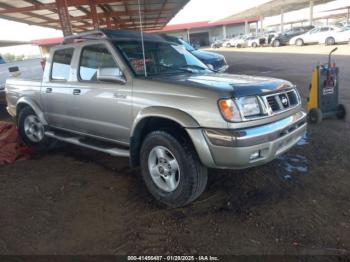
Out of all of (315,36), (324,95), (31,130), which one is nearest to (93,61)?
(31,130)

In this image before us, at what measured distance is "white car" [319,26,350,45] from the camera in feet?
88.2

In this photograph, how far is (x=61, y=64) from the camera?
4.91 m

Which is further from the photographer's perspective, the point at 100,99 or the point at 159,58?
the point at 159,58

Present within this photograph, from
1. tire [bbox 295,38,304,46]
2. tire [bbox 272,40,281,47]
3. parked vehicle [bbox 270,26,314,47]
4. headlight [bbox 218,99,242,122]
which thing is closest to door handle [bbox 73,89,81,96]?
headlight [bbox 218,99,242,122]

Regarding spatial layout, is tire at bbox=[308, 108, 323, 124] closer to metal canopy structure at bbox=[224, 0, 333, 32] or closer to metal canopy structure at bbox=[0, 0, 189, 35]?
metal canopy structure at bbox=[0, 0, 189, 35]

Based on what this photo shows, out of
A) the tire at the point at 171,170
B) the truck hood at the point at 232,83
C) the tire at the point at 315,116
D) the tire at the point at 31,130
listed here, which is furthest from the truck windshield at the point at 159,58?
the tire at the point at 315,116

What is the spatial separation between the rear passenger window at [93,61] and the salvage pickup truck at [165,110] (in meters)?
0.01

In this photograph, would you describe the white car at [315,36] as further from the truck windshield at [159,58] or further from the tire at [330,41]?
the truck windshield at [159,58]

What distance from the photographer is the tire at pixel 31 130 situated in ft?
19.0

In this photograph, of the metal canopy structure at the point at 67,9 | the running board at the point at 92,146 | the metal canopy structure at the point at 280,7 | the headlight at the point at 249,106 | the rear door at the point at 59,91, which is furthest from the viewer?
the metal canopy structure at the point at 280,7

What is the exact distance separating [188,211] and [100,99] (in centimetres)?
181

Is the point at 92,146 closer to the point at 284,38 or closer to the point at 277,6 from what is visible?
the point at 284,38

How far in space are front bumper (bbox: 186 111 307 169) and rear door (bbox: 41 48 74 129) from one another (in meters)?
2.42

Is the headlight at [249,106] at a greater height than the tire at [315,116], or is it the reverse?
the headlight at [249,106]
